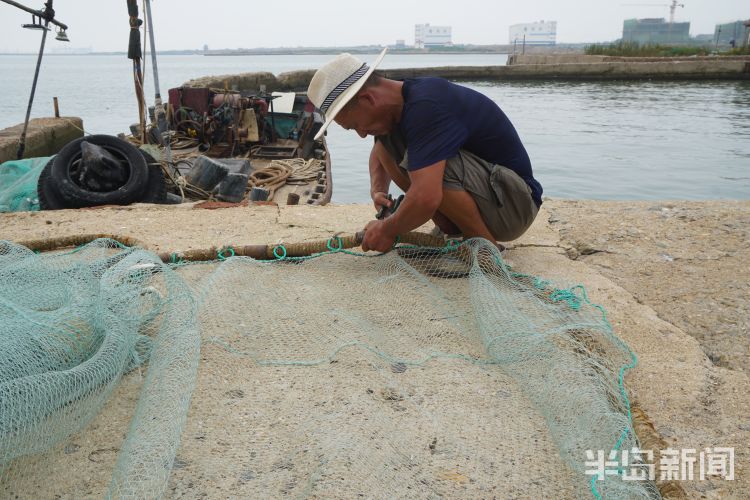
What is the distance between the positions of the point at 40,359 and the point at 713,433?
196 cm

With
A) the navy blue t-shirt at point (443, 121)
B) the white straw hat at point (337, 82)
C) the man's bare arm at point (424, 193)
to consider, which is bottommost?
the man's bare arm at point (424, 193)

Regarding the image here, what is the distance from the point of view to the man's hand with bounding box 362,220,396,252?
8.40ft

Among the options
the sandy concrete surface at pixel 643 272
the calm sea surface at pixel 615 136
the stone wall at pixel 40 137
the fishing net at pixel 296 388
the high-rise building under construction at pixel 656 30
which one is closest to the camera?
the fishing net at pixel 296 388

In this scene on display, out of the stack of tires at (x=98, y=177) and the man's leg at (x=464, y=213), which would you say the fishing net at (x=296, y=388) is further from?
the stack of tires at (x=98, y=177)

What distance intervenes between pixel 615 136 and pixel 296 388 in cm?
1467

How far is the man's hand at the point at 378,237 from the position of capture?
2562 millimetres

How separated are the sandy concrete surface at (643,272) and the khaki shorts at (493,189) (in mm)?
276

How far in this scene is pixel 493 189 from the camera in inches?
104

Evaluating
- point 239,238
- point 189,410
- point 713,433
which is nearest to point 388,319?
point 189,410

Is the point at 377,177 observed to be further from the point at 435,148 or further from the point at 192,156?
the point at 192,156

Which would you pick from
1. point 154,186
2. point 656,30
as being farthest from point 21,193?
point 656,30

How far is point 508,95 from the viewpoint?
25188mm

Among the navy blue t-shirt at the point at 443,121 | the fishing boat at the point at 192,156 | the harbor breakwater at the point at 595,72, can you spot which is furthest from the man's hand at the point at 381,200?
the harbor breakwater at the point at 595,72

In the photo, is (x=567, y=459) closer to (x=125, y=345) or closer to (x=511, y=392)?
(x=511, y=392)
